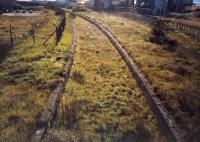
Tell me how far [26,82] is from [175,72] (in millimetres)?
5663

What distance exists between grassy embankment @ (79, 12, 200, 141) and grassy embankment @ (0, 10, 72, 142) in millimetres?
3399

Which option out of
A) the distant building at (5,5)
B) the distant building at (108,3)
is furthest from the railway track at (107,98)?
the distant building at (108,3)

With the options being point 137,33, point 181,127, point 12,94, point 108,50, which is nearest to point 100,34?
point 137,33

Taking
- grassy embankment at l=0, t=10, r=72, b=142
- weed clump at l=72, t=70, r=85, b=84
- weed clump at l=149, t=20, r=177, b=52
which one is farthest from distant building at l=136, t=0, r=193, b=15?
weed clump at l=72, t=70, r=85, b=84

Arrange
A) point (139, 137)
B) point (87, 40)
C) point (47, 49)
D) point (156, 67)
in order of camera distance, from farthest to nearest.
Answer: point (87, 40) < point (47, 49) < point (156, 67) < point (139, 137)

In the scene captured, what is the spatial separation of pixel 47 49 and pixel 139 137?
1083cm

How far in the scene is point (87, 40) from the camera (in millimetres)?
22188

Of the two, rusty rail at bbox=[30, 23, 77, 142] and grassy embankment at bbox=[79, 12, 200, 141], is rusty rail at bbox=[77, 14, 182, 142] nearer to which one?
grassy embankment at bbox=[79, 12, 200, 141]

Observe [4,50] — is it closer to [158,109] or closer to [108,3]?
[158,109]

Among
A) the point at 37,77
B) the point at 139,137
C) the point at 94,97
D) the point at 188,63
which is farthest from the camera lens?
the point at 188,63

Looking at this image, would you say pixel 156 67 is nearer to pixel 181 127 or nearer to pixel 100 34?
pixel 181 127

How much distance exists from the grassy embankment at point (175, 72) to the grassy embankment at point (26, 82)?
3399 mm

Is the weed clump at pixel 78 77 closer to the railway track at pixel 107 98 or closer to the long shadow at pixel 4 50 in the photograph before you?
the railway track at pixel 107 98

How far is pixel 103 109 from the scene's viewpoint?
9.19m
